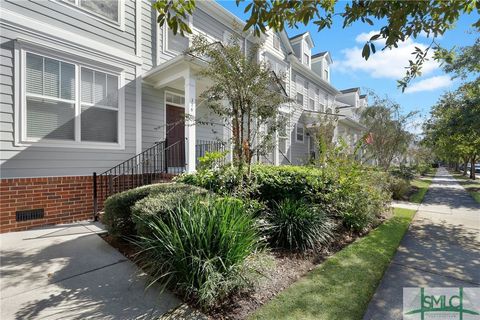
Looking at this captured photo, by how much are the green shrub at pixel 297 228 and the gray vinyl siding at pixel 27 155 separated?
16.0 feet

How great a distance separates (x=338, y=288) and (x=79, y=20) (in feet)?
27.0

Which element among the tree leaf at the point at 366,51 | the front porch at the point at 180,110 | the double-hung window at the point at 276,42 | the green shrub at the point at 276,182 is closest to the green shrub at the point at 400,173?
the double-hung window at the point at 276,42

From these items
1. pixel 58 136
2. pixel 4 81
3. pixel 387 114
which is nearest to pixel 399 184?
pixel 387 114

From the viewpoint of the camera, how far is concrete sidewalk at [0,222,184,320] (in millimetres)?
2666

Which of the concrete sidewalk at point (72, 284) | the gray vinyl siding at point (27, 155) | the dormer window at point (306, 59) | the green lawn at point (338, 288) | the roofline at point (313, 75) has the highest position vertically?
the dormer window at point (306, 59)

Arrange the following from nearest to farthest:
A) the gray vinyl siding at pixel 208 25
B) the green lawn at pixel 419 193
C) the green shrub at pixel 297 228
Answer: the green shrub at pixel 297 228 < the gray vinyl siding at pixel 208 25 < the green lawn at pixel 419 193

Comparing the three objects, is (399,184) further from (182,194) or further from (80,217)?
(80,217)

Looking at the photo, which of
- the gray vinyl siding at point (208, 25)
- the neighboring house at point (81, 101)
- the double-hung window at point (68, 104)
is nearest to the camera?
the neighboring house at point (81, 101)

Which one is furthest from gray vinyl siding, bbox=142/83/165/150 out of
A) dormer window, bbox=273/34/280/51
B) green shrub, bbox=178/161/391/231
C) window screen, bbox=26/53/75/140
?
dormer window, bbox=273/34/280/51

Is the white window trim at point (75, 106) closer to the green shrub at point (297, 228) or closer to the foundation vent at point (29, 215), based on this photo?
the foundation vent at point (29, 215)

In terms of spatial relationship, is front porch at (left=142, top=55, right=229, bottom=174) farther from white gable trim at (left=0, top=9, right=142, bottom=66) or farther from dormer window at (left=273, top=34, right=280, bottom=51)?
dormer window at (left=273, top=34, right=280, bottom=51)

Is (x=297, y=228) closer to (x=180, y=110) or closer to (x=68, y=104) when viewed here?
(x=68, y=104)

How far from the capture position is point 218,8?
32.6 feet

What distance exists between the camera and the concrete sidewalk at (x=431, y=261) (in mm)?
3057
